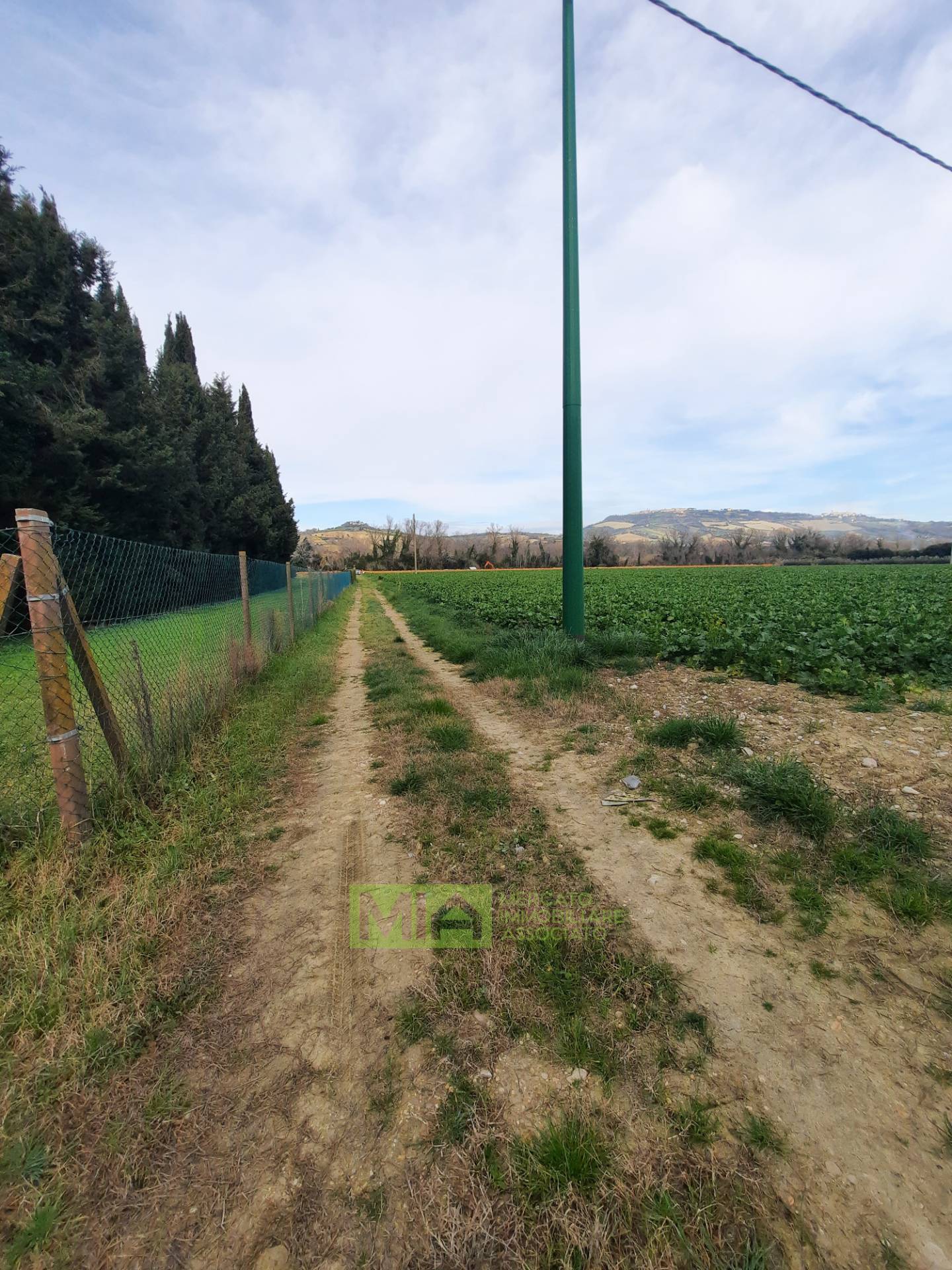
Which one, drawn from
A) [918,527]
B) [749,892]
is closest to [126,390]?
[749,892]

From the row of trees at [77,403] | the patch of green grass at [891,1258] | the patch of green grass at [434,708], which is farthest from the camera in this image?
the row of trees at [77,403]

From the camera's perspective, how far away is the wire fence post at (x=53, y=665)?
2.77m

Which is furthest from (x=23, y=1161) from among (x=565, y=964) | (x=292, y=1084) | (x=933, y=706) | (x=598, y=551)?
(x=598, y=551)

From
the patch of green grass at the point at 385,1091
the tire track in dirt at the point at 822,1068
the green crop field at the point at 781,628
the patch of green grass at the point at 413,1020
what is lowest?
the patch of green grass at the point at 385,1091

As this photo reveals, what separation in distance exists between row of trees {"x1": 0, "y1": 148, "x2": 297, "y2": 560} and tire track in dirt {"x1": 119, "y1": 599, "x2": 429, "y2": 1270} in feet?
49.3

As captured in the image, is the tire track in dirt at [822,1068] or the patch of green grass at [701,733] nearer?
the tire track in dirt at [822,1068]

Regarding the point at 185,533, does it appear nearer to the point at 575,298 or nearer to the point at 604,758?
the point at 575,298

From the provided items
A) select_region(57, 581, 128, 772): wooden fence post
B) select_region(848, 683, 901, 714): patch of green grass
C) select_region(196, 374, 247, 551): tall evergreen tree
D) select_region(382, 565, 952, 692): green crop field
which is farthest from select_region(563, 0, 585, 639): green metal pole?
select_region(196, 374, 247, 551): tall evergreen tree

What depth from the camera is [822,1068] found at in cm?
184

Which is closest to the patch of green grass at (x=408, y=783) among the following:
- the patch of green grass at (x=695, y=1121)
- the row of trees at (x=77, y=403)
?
the patch of green grass at (x=695, y=1121)

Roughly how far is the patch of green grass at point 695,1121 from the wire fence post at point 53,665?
3227 millimetres

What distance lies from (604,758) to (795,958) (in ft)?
7.45

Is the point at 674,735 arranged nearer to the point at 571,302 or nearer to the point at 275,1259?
the point at 275,1259

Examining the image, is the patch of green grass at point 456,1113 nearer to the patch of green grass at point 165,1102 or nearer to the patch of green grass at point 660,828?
the patch of green grass at point 165,1102
